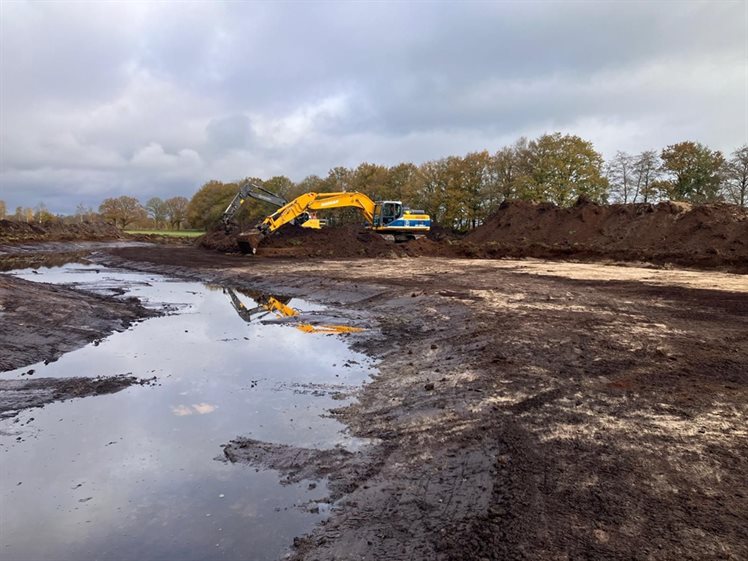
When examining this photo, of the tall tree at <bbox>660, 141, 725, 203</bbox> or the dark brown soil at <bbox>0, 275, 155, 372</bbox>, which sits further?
the tall tree at <bbox>660, 141, 725, 203</bbox>

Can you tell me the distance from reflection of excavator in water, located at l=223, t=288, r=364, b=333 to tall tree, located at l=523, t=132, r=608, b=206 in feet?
94.3

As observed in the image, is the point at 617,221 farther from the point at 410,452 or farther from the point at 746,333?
the point at 410,452

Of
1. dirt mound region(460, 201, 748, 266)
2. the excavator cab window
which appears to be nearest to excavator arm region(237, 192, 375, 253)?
the excavator cab window

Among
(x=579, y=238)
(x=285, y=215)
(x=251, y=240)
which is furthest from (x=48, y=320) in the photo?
(x=579, y=238)

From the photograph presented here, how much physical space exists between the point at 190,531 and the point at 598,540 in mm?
3034

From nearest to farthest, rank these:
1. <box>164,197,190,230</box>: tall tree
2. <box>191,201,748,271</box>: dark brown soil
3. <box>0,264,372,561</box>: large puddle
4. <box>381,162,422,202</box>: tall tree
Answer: <box>0,264,372,561</box>: large puddle → <box>191,201,748,271</box>: dark brown soil → <box>381,162,422,202</box>: tall tree → <box>164,197,190,230</box>: tall tree

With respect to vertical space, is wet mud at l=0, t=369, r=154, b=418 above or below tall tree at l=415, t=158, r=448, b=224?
below

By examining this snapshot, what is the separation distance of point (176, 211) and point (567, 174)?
68.1m

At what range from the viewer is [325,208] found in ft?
102

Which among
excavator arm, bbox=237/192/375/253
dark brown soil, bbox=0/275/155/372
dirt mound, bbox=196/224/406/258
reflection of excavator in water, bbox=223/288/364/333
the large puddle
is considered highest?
excavator arm, bbox=237/192/375/253

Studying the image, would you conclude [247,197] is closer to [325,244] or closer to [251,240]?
[251,240]

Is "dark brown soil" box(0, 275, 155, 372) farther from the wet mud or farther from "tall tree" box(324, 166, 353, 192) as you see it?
"tall tree" box(324, 166, 353, 192)

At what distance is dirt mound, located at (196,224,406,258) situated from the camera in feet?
95.7

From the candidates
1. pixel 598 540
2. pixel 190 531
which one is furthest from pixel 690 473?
pixel 190 531
